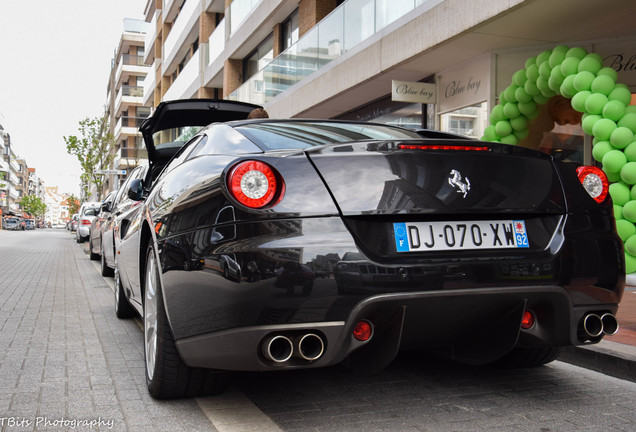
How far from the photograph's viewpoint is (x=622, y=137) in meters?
6.85

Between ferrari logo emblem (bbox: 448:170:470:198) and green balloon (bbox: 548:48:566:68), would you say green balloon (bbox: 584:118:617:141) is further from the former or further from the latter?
ferrari logo emblem (bbox: 448:170:470:198)

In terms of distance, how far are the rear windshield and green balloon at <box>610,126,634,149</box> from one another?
408 centimetres

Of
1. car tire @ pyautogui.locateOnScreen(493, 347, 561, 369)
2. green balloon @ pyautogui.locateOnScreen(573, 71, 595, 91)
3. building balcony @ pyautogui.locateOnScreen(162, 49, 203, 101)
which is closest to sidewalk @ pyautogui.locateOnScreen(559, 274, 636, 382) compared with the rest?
car tire @ pyautogui.locateOnScreen(493, 347, 561, 369)

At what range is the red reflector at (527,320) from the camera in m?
2.86

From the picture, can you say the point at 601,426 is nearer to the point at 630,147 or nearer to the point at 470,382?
the point at 470,382

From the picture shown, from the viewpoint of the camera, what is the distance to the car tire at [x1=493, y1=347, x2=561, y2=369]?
3.63m

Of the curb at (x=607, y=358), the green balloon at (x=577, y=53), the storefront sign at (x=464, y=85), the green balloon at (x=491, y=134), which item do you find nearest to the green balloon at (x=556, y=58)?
the green balloon at (x=577, y=53)

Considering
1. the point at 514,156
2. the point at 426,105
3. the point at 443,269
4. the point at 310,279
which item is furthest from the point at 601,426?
the point at 426,105

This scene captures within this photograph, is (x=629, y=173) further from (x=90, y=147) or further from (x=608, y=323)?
(x=90, y=147)

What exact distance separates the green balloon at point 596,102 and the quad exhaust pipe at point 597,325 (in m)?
4.98

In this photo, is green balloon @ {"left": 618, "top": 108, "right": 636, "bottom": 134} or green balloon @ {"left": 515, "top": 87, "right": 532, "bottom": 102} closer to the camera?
green balloon @ {"left": 618, "top": 108, "right": 636, "bottom": 134}

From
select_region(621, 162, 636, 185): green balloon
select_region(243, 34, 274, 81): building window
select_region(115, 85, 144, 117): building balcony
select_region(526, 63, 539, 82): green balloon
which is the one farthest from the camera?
select_region(115, 85, 144, 117): building balcony

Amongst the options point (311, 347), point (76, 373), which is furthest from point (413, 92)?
point (311, 347)

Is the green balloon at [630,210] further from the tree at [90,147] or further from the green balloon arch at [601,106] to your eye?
the tree at [90,147]
